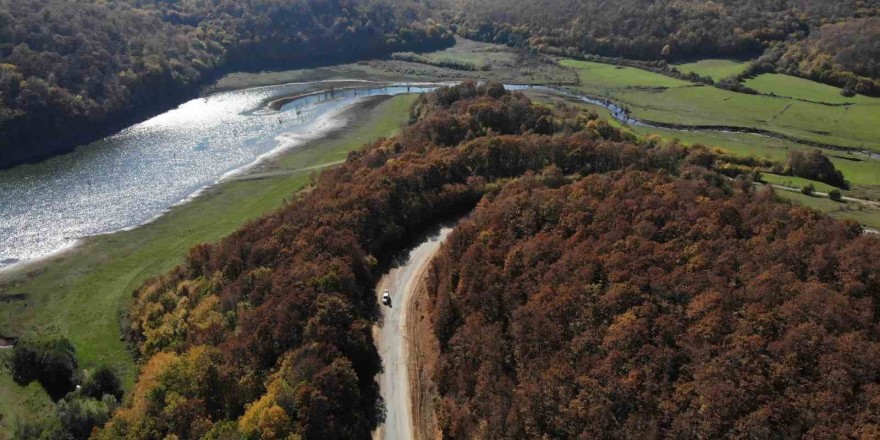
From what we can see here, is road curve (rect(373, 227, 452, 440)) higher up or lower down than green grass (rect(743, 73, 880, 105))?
lower down

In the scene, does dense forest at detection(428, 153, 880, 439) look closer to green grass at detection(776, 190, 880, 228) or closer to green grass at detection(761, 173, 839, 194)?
green grass at detection(776, 190, 880, 228)

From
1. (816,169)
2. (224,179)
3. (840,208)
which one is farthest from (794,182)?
(224,179)

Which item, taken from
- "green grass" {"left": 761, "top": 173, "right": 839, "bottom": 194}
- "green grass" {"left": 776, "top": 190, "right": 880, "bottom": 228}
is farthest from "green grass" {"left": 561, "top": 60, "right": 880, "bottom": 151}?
"green grass" {"left": 776, "top": 190, "right": 880, "bottom": 228}

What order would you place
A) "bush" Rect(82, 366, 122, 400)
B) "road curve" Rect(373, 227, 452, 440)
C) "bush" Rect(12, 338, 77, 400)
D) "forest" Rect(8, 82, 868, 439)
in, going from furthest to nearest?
"bush" Rect(12, 338, 77, 400) < "bush" Rect(82, 366, 122, 400) < "road curve" Rect(373, 227, 452, 440) < "forest" Rect(8, 82, 868, 439)

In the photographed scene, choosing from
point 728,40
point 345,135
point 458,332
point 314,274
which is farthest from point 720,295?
point 728,40

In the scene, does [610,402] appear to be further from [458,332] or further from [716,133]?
[716,133]

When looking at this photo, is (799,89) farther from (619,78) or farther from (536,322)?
(536,322)
